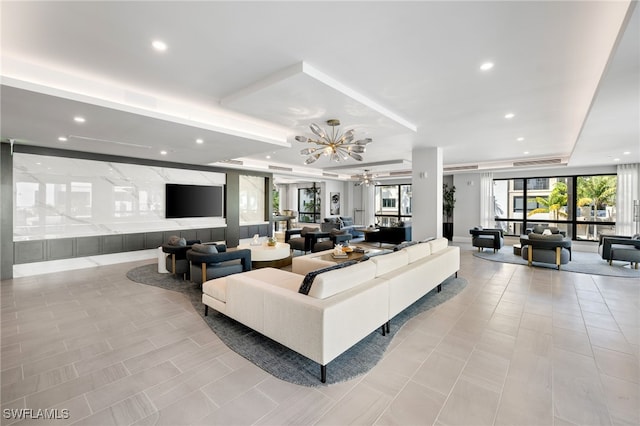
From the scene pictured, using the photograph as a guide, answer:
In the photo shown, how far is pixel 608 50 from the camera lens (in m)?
2.48

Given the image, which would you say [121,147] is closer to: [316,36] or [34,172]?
[34,172]

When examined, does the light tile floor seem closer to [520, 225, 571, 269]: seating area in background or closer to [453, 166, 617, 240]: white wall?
[520, 225, 571, 269]: seating area in background

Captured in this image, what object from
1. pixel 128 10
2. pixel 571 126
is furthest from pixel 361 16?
pixel 571 126

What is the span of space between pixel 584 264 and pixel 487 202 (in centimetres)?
378

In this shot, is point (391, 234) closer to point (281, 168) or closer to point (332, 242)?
point (332, 242)

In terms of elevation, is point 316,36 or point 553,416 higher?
point 316,36

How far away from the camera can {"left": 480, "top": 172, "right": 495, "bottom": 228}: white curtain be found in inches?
389

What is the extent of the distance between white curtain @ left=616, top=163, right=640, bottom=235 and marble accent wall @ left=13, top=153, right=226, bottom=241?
12.5 metres

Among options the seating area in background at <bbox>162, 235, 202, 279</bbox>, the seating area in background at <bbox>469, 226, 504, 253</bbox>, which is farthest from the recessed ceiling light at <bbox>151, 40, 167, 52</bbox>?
the seating area in background at <bbox>469, 226, 504, 253</bbox>

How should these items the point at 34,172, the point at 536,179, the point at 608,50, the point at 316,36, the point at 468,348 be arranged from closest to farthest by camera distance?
the point at 316,36 → the point at 608,50 → the point at 468,348 → the point at 34,172 → the point at 536,179

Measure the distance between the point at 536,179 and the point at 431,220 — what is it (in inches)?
231

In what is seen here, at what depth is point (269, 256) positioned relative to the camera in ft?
18.2

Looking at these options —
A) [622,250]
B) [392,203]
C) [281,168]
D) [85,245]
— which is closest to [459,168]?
[392,203]

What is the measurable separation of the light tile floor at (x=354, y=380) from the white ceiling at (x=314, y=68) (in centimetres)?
Answer: 262
